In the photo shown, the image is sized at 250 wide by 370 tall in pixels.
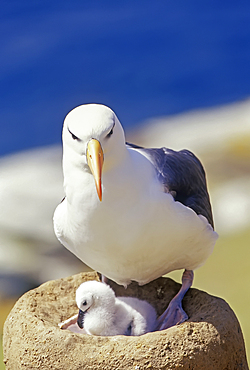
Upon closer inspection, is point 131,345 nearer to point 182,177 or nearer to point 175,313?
point 175,313

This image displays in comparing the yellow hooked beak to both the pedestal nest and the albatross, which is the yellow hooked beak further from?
the pedestal nest

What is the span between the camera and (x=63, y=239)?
2.64m

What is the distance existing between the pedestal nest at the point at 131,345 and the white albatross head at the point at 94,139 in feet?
1.97

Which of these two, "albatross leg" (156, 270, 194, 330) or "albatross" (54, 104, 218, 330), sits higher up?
"albatross" (54, 104, 218, 330)

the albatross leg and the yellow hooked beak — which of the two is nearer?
the yellow hooked beak

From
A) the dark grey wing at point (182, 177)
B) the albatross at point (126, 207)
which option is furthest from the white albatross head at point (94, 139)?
the dark grey wing at point (182, 177)

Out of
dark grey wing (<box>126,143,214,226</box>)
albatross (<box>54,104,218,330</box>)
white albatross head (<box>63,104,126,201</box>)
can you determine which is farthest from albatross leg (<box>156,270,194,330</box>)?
white albatross head (<box>63,104,126,201</box>)

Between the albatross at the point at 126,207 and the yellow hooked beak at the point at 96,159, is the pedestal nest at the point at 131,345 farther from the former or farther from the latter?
the yellow hooked beak at the point at 96,159

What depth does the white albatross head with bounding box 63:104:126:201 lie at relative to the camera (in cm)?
202

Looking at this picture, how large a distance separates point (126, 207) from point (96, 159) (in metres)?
0.33

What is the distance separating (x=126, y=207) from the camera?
2.26m

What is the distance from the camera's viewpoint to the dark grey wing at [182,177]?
2.48m

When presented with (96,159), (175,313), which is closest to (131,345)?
(175,313)

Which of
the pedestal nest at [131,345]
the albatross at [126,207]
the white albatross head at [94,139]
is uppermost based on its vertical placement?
the white albatross head at [94,139]
